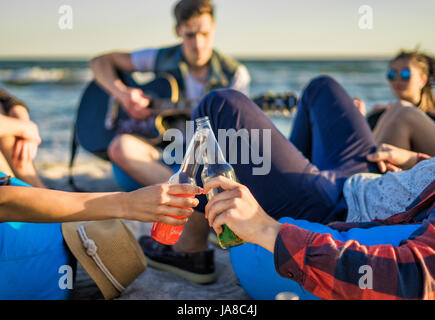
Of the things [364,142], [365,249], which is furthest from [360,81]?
[365,249]

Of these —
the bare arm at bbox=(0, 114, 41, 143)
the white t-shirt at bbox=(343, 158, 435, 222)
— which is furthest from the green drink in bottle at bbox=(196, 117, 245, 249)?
the bare arm at bbox=(0, 114, 41, 143)

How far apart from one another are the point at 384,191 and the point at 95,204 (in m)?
1.22

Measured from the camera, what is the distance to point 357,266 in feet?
3.69

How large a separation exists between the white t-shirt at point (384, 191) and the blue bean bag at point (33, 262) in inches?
52.1

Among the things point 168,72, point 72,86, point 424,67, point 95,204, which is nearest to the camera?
point 95,204

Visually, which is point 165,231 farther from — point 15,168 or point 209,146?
point 15,168

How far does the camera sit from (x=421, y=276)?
3.64 feet

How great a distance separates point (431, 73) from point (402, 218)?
2.03 m

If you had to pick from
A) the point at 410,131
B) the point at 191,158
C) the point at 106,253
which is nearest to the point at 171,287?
the point at 106,253

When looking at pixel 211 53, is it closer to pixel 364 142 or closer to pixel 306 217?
pixel 364 142

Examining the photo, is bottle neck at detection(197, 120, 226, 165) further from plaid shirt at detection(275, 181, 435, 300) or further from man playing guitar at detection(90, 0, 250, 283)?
man playing guitar at detection(90, 0, 250, 283)

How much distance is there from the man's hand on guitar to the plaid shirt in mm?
3040

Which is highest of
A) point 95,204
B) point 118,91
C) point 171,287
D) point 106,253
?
point 118,91

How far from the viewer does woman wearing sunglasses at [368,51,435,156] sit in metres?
2.53
